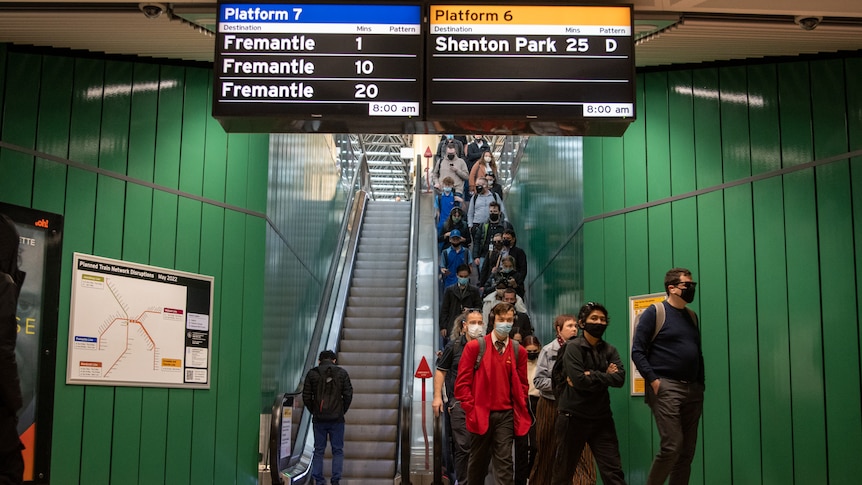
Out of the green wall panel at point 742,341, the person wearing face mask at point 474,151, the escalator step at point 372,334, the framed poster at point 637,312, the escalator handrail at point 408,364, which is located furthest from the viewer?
the person wearing face mask at point 474,151

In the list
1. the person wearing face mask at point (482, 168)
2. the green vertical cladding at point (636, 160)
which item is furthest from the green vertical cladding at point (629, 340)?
the person wearing face mask at point (482, 168)

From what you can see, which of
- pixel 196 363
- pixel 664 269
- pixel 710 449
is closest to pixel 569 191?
pixel 664 269

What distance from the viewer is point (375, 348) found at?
49.0ft

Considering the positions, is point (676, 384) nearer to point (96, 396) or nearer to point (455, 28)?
point (455, 28)

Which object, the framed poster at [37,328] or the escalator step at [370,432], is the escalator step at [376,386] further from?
the framed poster at [37,328]

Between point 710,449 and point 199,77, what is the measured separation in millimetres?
5917

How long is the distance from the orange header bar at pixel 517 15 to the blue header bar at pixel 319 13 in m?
0.20

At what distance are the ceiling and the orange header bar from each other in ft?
0.67

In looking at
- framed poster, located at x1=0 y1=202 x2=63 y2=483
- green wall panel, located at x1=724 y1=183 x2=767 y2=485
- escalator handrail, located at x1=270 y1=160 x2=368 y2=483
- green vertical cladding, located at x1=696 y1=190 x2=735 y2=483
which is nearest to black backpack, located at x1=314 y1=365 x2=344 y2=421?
escalator handrail, located at x1=270 y1=160 x2=368 y2=483

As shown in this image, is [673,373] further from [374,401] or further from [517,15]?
[374,401]

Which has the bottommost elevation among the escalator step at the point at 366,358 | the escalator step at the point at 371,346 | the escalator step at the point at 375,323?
the escalator step at the point at 366,358

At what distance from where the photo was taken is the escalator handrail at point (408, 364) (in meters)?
10.9

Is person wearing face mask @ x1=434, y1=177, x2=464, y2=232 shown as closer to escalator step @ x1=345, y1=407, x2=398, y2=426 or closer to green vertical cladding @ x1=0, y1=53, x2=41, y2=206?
escalator step @ x1=345, y1=407, x2=398, y2=426

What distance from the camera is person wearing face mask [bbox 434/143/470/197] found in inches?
786
